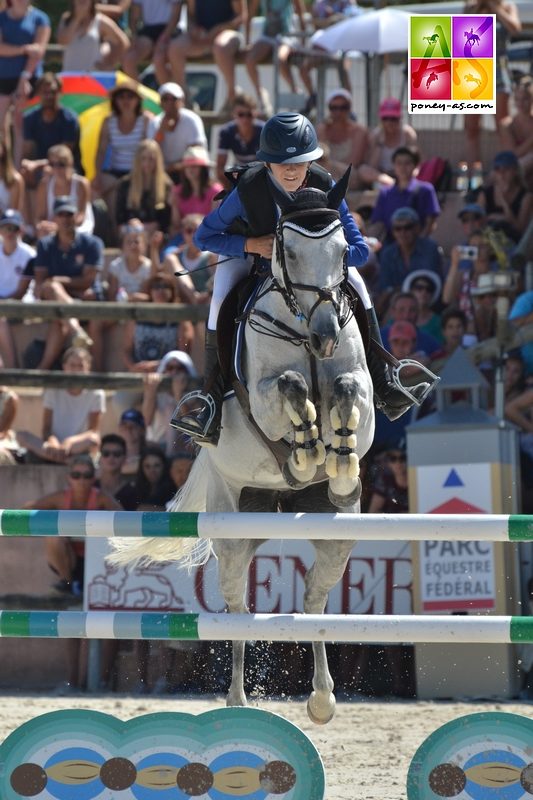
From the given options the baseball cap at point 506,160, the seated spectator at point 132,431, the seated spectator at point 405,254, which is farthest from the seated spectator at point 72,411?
the baseball cap at point 506,160

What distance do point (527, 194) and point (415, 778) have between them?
23.6ft

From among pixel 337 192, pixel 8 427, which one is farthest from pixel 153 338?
pixel 337 192

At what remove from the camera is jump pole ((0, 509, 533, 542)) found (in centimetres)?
534

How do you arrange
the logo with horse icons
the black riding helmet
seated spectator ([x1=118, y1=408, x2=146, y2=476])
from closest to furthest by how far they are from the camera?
the black riding helmet → the logo with horse icons → seated spectator ([x1=118, y1=408, x2=146, y2=476])

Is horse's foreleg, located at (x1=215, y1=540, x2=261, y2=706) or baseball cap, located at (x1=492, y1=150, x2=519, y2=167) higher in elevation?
baseball cap, located at (x1=492, y1=150, x2=519, y2=167)

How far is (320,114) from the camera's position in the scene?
47.2ft

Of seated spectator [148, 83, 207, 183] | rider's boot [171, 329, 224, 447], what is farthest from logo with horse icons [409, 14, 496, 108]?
seated spectator [148, 83, 207, 183]

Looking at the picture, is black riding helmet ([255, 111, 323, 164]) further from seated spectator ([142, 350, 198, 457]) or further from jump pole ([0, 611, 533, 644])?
seated spectator ([142, 350, 198, 457])

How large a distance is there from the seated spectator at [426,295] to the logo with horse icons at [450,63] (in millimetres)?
2720

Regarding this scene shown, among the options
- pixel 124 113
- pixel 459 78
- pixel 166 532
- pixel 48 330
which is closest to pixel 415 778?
pixel 166 532

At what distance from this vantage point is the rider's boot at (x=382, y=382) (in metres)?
6.56

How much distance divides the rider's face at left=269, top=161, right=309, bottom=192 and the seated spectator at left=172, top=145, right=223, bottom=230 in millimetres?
5990

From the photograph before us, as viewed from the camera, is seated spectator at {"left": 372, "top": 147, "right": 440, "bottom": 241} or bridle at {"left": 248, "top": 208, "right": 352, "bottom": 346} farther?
seated spectator at {"left": 372, "top": 147, "right": 440, "bottom": 241}

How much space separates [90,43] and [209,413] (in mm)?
9497
